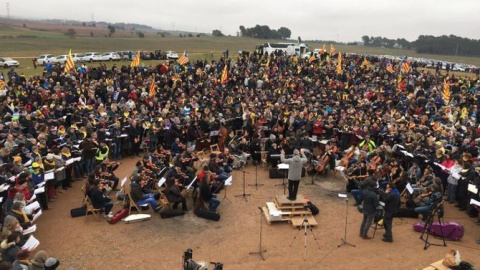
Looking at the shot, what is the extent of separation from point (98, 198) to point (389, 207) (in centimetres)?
907

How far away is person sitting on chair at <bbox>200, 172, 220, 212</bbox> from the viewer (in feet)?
42.5

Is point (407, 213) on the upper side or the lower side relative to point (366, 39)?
lower

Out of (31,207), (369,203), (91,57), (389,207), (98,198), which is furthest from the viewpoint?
(91,57)

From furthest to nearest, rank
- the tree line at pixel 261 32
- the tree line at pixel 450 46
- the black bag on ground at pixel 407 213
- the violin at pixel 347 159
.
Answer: the tree line at pixel 261 32 < the tree line at pixel 450 46 < the violin at pixel 347 159 < the black bag on ground at pixel 407 213

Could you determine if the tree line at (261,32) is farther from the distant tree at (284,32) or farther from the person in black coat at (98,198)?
the person in black coat at (98,198)

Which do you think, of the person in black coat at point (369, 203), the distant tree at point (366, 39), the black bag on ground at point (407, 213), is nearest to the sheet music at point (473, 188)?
the black bag on ground at point (407, 213)

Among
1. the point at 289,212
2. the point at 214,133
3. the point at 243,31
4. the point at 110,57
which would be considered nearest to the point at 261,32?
the point at 243,31

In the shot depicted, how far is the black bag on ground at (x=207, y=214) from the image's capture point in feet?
42.2

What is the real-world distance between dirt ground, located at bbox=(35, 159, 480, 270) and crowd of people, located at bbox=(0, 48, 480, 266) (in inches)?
29.7

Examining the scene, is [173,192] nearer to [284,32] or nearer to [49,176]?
[49,176]

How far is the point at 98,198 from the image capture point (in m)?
12.6

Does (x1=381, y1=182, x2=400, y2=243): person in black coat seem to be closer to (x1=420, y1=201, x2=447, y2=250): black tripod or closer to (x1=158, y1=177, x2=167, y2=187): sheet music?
(x1=420, y1=201, x2=447, y2=250): black tripod

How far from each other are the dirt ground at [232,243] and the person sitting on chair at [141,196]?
47cm

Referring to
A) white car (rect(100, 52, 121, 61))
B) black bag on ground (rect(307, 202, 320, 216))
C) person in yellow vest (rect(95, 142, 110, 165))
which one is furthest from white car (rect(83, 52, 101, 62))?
black bag on ground (rect(307, 202, 320, 216))
